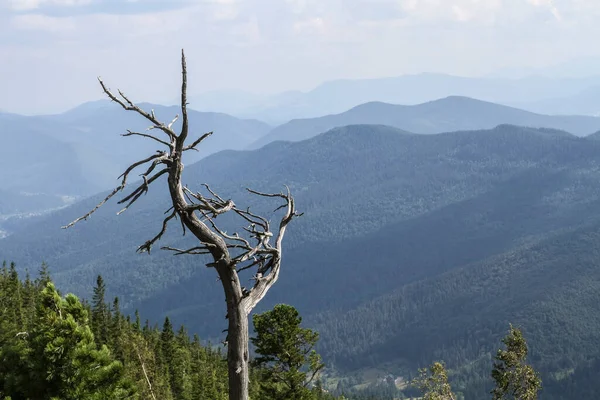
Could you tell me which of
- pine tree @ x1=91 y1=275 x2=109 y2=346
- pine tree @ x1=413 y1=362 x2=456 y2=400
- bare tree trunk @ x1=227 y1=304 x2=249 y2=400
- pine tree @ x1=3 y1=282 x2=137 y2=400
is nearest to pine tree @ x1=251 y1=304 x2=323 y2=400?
pine tree @ x1=413 y1=362 x2=456 y2=400

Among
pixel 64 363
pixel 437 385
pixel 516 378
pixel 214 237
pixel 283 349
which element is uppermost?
pixel 214 237

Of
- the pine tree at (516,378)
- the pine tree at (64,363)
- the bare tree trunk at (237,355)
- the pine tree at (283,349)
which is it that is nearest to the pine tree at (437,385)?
the pine tree at (516,378)

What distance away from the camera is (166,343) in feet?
296

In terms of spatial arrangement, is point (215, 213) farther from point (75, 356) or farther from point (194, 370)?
point (194, 370)

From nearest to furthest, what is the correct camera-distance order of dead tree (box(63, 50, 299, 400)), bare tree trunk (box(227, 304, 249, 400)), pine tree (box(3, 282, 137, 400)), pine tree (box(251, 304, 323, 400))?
dead tree (box(63, 50, 299, 400)) → bare tree trunk (box(227, 304, 249, 400)) → pine tree (box(3, 282, 137, 400)) → pine tree (box(251, 304, 323, 400))

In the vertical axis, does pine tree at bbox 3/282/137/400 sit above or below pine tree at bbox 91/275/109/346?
below

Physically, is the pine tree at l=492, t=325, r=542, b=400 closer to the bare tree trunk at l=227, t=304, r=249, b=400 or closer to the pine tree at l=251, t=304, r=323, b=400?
the pine tree at l=251, t=304, r=323, b=400

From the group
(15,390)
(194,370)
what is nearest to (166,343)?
(194,370)

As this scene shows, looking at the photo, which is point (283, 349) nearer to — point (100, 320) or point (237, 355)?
point (237, 355)

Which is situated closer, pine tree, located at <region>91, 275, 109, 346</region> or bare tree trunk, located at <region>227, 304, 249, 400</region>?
bare tree trunk, located at <region>227, 304, 249, 400</region>

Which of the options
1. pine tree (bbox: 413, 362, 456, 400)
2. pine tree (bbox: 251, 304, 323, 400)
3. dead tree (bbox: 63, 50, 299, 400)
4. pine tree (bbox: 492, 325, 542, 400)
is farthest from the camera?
pine tree (bbox: 251, 304, 323, 400)

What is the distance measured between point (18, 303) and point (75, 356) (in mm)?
60525

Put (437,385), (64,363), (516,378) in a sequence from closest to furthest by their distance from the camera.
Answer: (64,363) < (437,385) < (516,378)

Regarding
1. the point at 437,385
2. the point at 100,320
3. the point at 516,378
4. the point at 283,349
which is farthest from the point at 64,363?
the point at 100,320
